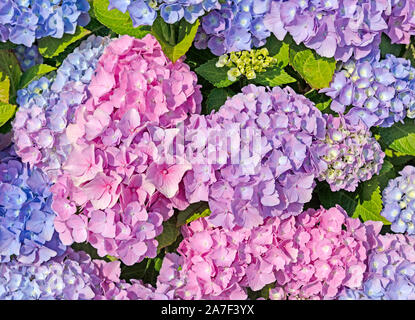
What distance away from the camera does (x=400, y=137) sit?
2.41m

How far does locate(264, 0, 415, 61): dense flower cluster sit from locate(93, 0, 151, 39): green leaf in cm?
47

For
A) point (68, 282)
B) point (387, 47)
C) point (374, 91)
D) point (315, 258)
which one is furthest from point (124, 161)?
point (387, 47)

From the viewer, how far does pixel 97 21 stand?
8.20 ft

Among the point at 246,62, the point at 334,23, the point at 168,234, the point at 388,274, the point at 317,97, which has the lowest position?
the point at 388,274

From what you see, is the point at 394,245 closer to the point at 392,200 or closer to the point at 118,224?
the point at 392,200

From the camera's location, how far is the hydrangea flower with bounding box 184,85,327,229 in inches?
76.0

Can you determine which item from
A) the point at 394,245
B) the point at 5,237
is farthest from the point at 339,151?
the point at 5,237

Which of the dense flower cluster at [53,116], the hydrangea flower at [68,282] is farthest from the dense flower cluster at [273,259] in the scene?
the dense flower cluster at [53,116]

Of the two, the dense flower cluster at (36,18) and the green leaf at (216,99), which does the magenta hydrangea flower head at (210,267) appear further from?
the dense flower cluster at (36,18)

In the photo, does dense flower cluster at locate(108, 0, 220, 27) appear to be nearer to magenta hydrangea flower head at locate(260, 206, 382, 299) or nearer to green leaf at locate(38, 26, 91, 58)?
green leaf at locate(38, 26, 91, 58)

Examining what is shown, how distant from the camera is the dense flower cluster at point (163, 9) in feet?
6.93

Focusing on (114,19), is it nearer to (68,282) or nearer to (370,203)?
(68,282)

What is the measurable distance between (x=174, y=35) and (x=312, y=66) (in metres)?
0.49
